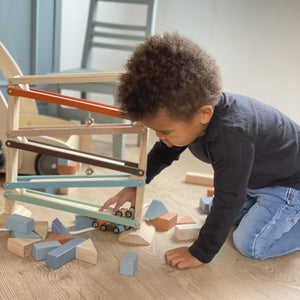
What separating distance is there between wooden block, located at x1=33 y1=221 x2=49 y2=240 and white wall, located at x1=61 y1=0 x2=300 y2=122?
149 cm

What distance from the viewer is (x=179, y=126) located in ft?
2.76

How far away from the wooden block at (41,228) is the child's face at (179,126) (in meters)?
0.41

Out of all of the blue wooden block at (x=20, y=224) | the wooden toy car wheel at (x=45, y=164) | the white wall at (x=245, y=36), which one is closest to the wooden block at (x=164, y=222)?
the blue wooden block at (x=20, y=224)

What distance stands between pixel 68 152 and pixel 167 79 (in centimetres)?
37

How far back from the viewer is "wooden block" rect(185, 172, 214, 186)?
4.97 feet

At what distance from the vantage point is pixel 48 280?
0.87m

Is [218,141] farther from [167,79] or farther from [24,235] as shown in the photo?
[24,235]

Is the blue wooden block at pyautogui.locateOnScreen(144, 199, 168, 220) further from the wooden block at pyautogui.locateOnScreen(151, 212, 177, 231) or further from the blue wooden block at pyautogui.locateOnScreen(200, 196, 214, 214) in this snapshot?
the blue wooden block at pyautogui.locateOnScreen(200, 196, 214, 214)

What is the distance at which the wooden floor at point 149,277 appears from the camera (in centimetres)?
84

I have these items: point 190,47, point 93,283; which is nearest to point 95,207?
point 93,283

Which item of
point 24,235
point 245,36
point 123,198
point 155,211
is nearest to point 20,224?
point 24,235

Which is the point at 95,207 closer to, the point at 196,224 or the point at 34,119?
the point at 196,224

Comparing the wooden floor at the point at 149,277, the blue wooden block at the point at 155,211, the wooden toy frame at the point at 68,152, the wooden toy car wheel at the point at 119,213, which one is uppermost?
the wooden toy frame at the point at 68,152

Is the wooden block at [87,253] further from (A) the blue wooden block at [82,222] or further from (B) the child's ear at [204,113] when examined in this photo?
(B) the child's ear at [204,113]
